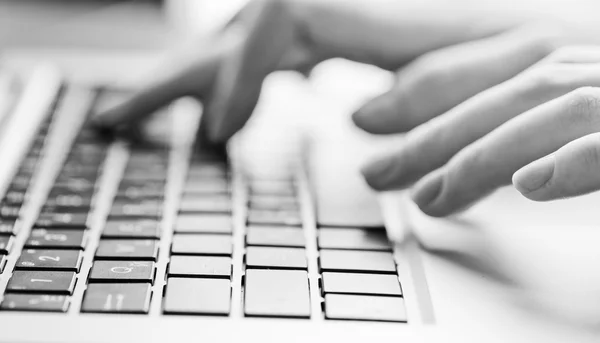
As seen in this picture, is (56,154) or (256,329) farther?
(56,154)

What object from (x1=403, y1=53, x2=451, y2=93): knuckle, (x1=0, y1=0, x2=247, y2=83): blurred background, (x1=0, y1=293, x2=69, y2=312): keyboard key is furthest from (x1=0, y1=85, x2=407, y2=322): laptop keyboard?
(x1=0, y1=0, x2=247, y2=83): blurred background

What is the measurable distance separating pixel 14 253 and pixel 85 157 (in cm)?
16

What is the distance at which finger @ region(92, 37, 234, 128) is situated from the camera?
60 centimetres

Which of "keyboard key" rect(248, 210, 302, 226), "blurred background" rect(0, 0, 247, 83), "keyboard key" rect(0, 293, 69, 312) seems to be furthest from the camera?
"blurred background" rect(0, 0, 247, 83)

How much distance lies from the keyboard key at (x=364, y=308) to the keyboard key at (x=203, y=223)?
10cm

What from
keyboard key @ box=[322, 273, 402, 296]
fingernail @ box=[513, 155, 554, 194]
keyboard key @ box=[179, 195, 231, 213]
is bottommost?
keyboard key @ box=[322, 273, 402, 296]

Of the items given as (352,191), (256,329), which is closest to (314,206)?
(352,191)

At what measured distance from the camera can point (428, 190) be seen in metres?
0.44

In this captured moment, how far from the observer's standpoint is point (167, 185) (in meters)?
0.51

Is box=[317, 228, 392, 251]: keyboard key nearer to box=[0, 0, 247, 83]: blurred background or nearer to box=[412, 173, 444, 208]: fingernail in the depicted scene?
box=[412, 173, 444, 208]: fingernail

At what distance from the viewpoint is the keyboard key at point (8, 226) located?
420 mm

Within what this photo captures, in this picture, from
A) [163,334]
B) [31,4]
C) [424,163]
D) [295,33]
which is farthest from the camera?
[31,4]

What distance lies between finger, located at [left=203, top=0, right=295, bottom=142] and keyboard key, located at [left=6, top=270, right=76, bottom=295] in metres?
0.22

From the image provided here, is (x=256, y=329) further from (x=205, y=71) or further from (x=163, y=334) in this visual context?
(x=205, y=71)
